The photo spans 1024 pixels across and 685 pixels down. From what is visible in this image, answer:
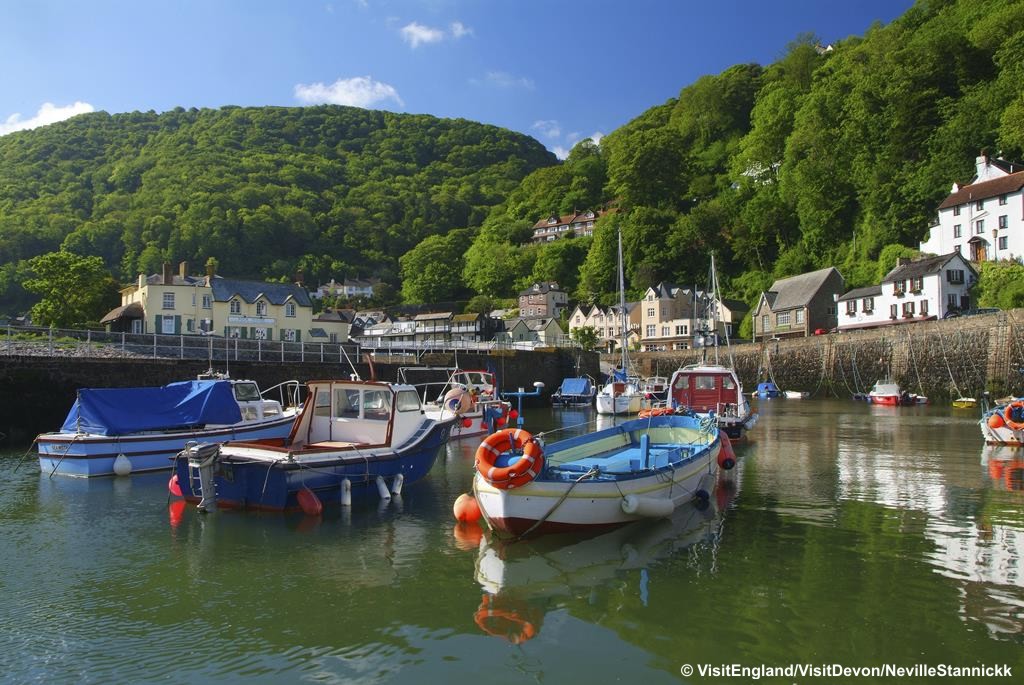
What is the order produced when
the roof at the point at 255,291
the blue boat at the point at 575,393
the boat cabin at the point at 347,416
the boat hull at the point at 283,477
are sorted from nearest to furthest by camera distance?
the boat hull at the point at 283,477, the boat cabin at the point at 347,416, the blue boat at the point at 575,393, the roof at the point at 255,291

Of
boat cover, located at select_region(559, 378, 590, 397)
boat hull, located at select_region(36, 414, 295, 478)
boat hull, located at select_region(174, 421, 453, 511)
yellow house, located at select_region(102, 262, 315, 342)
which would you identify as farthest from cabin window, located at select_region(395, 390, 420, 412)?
yellow house, located at select_region(102, 262, 315, 342)

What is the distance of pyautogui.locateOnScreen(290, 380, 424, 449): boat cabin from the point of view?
18.9 m

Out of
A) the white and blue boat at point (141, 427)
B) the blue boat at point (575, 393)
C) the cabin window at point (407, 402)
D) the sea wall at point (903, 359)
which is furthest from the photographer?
the blue boat at point (575, 393)

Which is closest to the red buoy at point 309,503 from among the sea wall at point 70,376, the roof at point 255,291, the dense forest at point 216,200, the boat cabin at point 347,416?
the boat cabin at point 347,416

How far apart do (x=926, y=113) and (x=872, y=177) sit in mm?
8531

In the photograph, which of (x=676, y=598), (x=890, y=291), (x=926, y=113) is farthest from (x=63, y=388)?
(x=926, y=113)

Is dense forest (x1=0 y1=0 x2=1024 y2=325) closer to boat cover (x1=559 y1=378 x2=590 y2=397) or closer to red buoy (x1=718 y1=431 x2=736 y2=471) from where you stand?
boat cover (x1=559 y1=378 x2=590 y2=397)

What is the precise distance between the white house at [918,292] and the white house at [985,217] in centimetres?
272

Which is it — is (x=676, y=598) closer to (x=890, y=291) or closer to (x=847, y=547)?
(x=847, y=547)

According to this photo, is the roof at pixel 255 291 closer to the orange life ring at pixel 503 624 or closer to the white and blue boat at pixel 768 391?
A: the white and blue boat at pixel 768 391

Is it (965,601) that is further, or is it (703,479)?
(703,479)

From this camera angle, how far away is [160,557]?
494 inches

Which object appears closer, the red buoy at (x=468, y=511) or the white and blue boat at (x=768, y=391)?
the red buoy at (x=468, y=511)

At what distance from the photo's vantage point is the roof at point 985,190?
60344 mm
